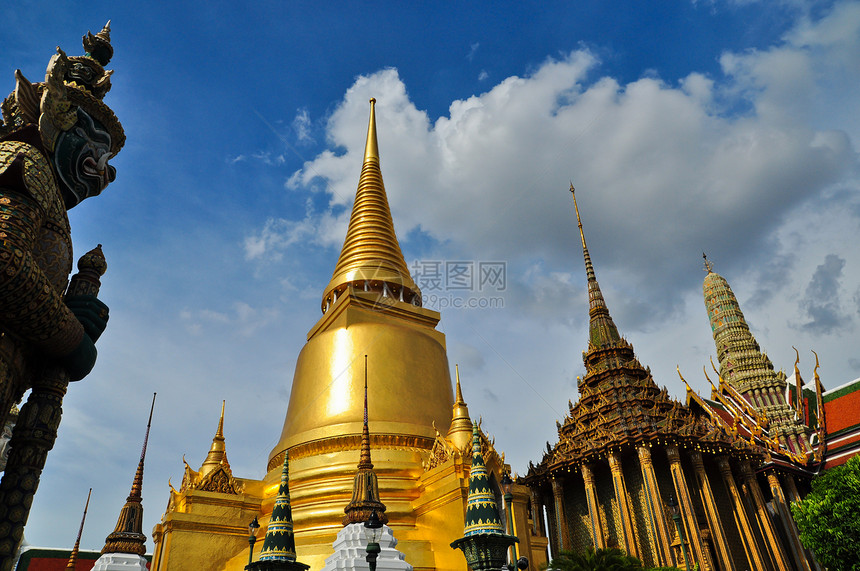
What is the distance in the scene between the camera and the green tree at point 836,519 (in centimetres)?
1537

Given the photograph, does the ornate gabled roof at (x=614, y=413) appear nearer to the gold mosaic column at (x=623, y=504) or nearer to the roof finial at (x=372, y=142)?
the gold mosaic column at (x=623, y=504)

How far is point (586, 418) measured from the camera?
72.1 feet

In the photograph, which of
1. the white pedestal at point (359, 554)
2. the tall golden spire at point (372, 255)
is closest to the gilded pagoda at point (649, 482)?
the tall golden spire at point (372, 255)

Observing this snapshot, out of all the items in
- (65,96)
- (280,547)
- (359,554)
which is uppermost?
(65,96)

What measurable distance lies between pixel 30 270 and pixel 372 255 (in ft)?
54.6

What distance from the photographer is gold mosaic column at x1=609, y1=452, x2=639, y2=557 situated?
1822 cm

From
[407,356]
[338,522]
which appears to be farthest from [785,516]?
[338,522]

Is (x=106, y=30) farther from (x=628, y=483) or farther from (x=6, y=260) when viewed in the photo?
(x=628, y=483)

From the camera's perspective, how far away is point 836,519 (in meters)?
15.8

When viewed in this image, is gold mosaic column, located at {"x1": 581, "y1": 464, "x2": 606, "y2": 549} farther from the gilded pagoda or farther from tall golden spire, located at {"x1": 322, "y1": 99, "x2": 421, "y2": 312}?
tall golden spire, located at {"x1": 322, "y1": 99, "x2": 421, "y2": 312}

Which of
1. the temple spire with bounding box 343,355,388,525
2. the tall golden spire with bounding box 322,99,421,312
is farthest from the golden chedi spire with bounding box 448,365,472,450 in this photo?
the tall golden spire with bounding box 322,99,421,312

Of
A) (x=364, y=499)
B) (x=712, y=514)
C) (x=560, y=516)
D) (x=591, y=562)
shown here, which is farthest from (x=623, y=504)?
(x=364, y=499)

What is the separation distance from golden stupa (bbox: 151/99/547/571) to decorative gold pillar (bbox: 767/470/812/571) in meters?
13.0

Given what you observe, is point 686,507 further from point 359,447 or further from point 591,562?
point 359,447
